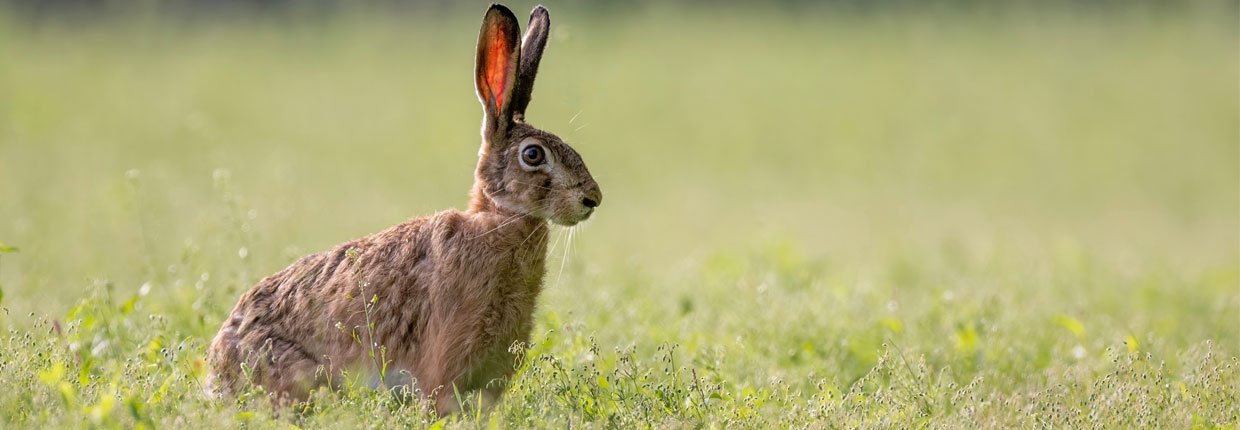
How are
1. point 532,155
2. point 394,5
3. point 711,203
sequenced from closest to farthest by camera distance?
point 532,155, point 711,203, point 394,5

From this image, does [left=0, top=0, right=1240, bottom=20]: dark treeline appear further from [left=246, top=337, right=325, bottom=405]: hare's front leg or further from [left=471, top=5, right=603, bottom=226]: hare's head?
[left=246, top=337, right=325, bottom=405]: hare's front leg

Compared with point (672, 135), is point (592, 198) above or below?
above

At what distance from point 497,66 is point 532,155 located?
0.38 meters

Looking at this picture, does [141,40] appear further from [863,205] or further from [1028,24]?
[1028,24]

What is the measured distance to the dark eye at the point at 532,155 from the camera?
5.29 m

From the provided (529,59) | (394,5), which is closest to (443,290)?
(529,59)

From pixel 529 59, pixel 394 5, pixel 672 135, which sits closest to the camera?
pixel 529 59

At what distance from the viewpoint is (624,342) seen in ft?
21.3

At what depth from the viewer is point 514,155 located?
17.5 ft

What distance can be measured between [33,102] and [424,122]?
5012 millimetres

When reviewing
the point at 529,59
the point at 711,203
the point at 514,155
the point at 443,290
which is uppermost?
the point at 529,59

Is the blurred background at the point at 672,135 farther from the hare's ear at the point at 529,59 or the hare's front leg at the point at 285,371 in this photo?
the hare's front leg at the point at 285,371

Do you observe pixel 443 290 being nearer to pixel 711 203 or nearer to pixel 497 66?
pixel 497 66

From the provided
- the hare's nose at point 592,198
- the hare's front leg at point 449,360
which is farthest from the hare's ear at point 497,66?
the hare's front leg at point 449,360
